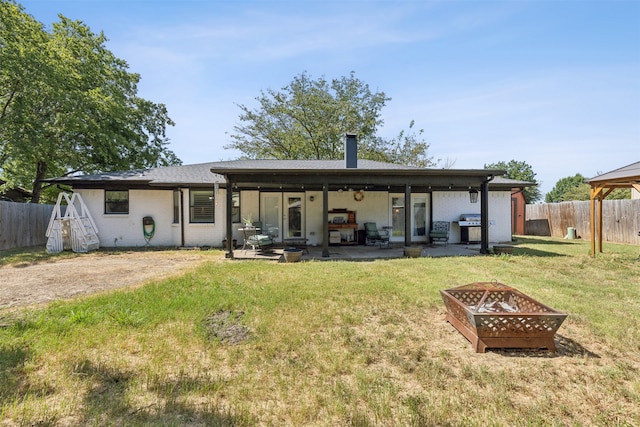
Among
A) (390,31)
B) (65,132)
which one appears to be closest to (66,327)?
(390,31)

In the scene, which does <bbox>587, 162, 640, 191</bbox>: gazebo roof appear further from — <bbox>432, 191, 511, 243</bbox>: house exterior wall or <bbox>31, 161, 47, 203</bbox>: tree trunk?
<bbox>31, 161, 47, 203</bbox>: tree trunk

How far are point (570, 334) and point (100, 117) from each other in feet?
70.0

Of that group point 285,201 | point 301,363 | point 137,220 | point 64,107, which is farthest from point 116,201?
point 301,363

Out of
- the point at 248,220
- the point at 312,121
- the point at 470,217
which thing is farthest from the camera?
the point at 312,121

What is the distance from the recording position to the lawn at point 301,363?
2.10 meters

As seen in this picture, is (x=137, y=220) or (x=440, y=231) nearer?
(x=137, y=220)

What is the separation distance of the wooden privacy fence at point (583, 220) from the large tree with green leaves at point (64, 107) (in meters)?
24.5

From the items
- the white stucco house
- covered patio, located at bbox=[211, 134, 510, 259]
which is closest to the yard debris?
covered patio, located at bbox=[211, 134, 510, 259]

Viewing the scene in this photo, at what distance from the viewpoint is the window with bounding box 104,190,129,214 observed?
427 inches

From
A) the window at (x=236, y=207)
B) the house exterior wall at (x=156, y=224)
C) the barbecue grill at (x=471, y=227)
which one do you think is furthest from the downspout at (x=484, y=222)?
the house exterior wall at (x=156, y=224)

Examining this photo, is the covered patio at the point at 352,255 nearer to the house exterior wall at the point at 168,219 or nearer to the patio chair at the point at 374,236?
the patio chair at the point at 374,236

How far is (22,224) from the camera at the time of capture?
36.1ft

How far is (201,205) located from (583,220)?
56.6ft

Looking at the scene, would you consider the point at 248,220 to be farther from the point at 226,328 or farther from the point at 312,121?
the point at 312,121
